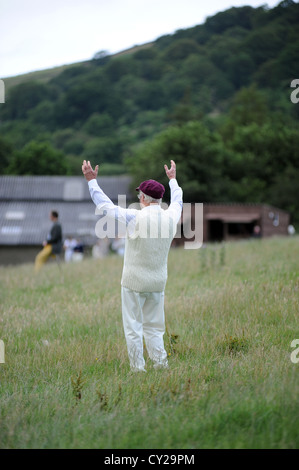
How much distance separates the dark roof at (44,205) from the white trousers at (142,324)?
41.7m

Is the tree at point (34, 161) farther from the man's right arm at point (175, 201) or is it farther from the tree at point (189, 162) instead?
the man's right arm at point (175, 201)

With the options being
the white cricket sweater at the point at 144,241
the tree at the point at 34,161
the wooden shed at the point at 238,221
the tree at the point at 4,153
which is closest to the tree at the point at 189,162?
the wooden shed at the point at 238,221

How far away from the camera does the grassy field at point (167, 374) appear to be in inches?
147

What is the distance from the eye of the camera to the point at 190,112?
9625cm

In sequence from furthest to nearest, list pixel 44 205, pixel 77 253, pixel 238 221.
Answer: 1. pixel 44 205
2. pixel 238 221
3. pixel 77 253

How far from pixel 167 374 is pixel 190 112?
309 feet

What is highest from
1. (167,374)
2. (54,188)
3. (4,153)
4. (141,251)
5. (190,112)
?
(190,112)

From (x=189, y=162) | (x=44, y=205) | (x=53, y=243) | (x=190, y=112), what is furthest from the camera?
(x=190, y=112)

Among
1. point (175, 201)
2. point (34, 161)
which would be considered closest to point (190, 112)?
point (34, 161)

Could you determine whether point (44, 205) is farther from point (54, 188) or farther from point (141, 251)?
point (141, 251)

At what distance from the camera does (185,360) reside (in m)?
5.82

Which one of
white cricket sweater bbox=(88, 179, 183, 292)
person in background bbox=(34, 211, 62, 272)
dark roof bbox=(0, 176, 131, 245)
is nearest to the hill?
dark roof bbox=(0, 176, 131, 245)
